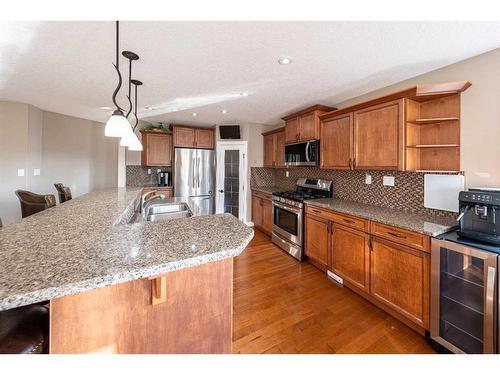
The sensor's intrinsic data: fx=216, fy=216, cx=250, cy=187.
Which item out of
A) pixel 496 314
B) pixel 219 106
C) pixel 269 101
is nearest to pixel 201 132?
pixel 219 106

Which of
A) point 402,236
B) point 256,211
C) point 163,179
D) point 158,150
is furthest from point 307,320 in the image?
point 158,150

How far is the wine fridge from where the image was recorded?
1387mm

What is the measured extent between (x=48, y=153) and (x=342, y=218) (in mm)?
5401

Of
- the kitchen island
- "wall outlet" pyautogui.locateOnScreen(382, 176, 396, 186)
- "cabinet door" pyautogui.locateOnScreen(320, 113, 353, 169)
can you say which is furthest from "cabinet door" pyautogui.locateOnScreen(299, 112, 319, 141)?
the kitchen island

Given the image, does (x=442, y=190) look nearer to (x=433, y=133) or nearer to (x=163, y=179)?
(x=433, y=133)

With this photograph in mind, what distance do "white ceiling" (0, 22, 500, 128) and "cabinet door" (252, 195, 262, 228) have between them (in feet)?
7.26

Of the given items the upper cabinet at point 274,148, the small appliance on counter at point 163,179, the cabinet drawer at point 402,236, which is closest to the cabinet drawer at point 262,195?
the upper cabinet at point 274,148

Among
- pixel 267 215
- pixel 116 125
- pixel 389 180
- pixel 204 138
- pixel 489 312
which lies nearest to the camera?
pixel 489 312

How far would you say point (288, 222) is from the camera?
3.45m

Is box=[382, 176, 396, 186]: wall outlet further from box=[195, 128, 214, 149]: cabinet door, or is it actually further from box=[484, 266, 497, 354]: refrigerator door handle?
box=[195, 128, 214, 149]: cabinet door

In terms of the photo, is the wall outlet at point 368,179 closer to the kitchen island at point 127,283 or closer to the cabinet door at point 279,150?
the cabinet door at point 279,150

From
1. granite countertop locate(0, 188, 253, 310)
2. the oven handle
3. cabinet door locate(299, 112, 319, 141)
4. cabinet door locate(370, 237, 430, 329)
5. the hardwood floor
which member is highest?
cabinet door locate(299, 112, 319, 141)

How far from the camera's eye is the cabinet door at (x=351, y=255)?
2201 mm
